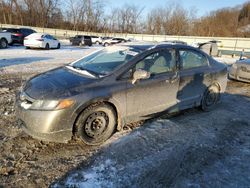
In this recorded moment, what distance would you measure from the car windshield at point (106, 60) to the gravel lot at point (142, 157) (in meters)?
1.18

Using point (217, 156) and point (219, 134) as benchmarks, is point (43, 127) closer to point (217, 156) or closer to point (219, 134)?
point (217, 156)

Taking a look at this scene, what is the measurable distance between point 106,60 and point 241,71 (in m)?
6.56

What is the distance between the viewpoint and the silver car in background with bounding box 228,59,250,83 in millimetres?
9242

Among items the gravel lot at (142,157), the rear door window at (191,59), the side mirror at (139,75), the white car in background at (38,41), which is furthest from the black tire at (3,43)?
the side mirror at (139,75)

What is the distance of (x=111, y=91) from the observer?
4055 mm

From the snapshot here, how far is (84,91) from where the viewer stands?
3.83 metres

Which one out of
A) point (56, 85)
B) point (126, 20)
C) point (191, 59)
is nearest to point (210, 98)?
point (191, 59)

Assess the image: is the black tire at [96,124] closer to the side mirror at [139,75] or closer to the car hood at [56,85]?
the car hood at [56,85]

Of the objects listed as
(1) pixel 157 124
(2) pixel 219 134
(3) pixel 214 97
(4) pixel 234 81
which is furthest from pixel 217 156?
(4) pixel 234 81

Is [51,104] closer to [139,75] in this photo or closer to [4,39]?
[139,75]

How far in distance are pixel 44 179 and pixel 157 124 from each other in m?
2.46

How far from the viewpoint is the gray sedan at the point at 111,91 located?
3.68m

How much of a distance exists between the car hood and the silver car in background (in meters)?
7.13

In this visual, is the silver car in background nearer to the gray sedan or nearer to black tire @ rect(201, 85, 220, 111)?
black tire @ rect(201, 85, 220, 111)
